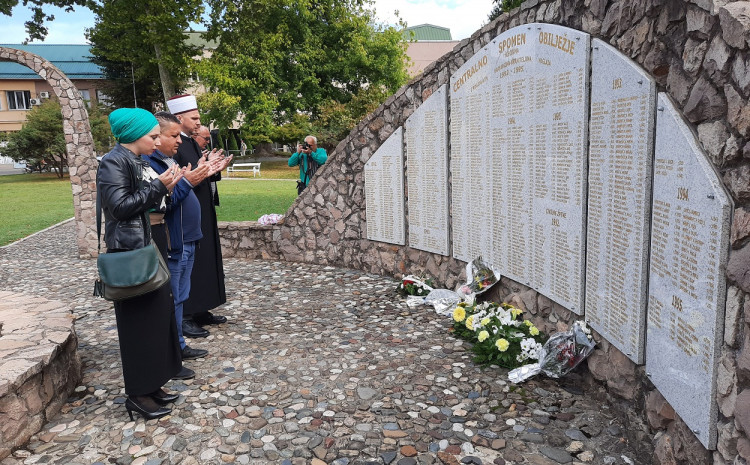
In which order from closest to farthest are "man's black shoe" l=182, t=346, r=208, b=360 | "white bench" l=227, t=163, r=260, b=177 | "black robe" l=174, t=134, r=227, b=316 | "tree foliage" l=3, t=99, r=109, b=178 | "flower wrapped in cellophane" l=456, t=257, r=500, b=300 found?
"man's black shoe" l=182, t=346, r=208, b=360, "black robe" l=174, t=134, r=227, b=316, "flower wrapped in cellophane" l=456, t=257, r=500, b=300, "white bench" l=227, t=163, r=260, b=177, "tree foliage" l=3, t=99, r=109, b=178

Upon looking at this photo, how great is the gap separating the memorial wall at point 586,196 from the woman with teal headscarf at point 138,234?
8.55ft

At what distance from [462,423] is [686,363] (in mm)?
1352

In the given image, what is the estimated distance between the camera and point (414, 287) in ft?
20.1

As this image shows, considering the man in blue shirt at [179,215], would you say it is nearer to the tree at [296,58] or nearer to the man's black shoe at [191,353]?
the man's black shoe at [191,353]

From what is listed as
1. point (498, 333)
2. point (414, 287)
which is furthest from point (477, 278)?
point (498, 333)

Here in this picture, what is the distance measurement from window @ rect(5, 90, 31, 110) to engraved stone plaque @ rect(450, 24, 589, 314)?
46.7 meters

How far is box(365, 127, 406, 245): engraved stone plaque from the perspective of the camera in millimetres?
6777

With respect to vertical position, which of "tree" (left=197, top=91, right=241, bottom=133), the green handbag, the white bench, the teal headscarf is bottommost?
the white bench

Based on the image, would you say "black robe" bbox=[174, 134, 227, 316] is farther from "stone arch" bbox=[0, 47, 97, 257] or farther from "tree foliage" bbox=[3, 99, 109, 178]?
"tree foliage" bbox=[3, 99, 109, 178]

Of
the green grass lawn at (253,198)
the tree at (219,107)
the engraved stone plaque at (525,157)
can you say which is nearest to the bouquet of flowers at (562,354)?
the engraved stone plaque at (525,157)

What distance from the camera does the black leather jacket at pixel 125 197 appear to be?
3.18m

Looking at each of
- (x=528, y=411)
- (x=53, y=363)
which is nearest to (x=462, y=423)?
(x=528, y=411)

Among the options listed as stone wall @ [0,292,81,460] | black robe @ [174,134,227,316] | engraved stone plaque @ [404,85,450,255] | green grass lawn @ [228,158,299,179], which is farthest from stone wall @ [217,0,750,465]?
green grass lawn @ [228,158,299,179]

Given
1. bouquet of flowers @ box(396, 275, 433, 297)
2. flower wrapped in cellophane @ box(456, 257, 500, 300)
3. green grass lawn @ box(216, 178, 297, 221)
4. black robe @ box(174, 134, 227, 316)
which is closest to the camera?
black robe @ box(174, 134, 227, 316)
